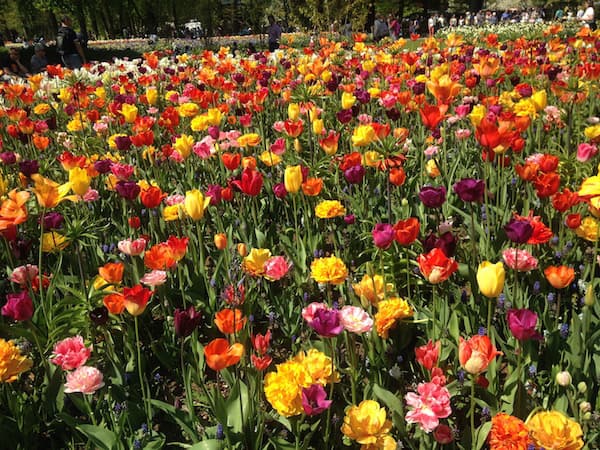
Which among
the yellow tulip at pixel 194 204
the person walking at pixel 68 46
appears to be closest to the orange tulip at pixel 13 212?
→ the yellow tulip at pixel 194 204

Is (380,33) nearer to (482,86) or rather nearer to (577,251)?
(482,86)

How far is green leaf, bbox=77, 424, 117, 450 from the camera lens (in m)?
1.71

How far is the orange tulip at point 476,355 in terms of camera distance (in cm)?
147

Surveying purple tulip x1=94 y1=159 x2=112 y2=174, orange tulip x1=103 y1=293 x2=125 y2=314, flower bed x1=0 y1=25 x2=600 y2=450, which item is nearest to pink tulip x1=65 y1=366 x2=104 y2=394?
flower bed x1=0 y1=25 x2=600 y2=450

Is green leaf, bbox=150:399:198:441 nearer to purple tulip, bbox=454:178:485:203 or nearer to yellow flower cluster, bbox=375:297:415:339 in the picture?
yellow flower cluster, bbox=375:297:415:339

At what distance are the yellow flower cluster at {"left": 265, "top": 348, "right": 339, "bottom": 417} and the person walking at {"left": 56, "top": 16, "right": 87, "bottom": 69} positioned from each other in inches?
435

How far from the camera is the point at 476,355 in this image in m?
1.47

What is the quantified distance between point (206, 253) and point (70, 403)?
1.21 metres

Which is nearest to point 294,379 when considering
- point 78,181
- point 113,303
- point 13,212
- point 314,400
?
point 314,400

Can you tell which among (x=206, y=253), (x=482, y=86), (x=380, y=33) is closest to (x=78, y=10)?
(x=380, y=33)

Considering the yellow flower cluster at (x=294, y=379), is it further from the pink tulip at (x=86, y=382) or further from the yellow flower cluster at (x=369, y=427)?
the pink tulip at (x=86, y=382)

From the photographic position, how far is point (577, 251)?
2760 millimetres

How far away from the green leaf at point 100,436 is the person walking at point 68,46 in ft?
35.6

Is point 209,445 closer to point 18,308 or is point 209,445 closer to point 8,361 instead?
point 8,361
